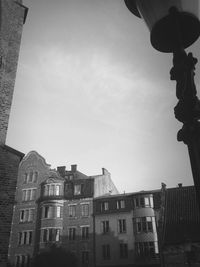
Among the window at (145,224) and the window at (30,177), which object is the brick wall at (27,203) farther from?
the window at (145,224)

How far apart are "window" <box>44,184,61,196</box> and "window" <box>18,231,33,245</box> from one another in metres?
5.96

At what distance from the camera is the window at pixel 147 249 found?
35.0m

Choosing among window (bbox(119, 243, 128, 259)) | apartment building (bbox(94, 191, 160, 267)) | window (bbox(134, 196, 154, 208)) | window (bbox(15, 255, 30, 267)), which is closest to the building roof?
window (bbox(134, 196, 154, 208))

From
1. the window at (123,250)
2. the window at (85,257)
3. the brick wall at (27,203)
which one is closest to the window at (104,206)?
the window at (123,250)

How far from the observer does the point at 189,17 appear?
2.69 meters

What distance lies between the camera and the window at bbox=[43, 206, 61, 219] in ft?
127

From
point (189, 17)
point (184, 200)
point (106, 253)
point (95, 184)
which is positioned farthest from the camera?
point (95, 184)

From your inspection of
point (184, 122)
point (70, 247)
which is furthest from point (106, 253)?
point (184, 122)

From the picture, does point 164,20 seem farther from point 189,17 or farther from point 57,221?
point 57,221

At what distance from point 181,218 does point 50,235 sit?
2032 cm

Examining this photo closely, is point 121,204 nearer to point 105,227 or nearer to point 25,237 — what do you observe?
point 105,227

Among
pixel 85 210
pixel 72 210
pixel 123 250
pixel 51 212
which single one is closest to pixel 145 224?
pixel 123 250

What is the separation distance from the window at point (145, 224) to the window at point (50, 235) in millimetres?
11387

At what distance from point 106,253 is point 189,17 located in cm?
3824
